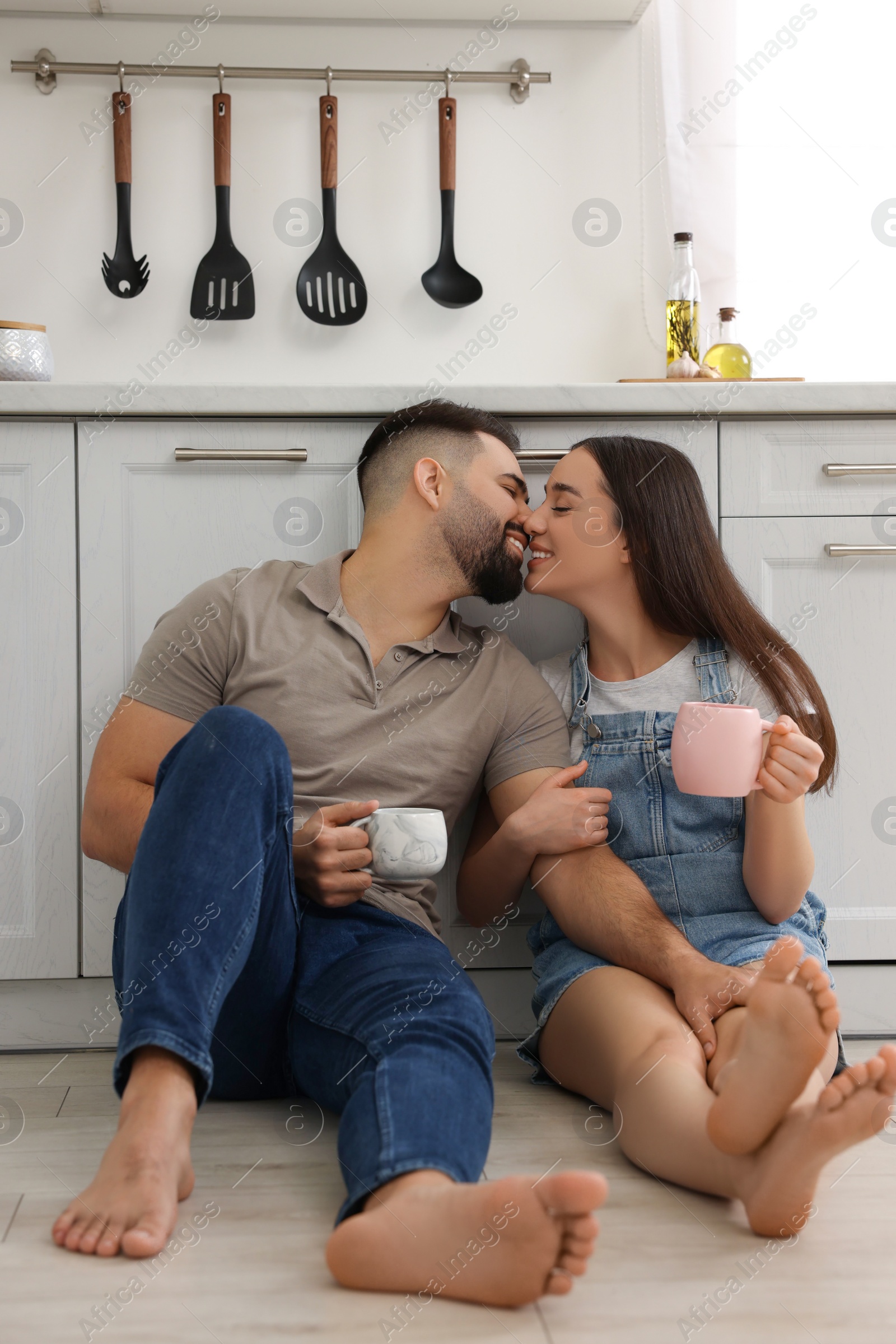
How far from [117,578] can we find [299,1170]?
0.81 m

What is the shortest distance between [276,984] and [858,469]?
1.04 metres

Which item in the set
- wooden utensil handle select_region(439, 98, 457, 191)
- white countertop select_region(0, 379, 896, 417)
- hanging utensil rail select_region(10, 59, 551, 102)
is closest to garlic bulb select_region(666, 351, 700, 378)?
white countertop select_region(0, 379, 896, 417)

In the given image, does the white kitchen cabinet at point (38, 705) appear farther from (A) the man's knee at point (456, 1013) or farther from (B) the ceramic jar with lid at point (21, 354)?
(A) the man's knee at point (456, 1013)

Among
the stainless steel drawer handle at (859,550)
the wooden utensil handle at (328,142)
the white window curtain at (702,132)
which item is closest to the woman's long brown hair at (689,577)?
the stainless steel drawer handle at (859,550)

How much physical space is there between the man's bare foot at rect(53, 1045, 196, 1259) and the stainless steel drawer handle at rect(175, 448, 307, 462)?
848mm

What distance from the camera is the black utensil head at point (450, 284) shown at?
81.8 inches

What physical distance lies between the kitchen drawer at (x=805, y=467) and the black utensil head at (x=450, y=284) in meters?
0.74

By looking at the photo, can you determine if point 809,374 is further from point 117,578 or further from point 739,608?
point 117,578

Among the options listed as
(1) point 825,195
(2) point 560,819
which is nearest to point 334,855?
(2) point 560,819

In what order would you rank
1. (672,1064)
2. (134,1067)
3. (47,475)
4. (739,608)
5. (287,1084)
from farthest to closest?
(47,475)
(739,608)
(287,1084)
(672,1064)
(134,1067)

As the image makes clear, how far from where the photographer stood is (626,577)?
141 cm

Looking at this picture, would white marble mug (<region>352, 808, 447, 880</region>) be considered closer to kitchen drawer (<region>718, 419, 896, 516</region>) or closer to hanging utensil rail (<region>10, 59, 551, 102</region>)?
kitchen drawer (<region>718, 419, 896, 516</region>)

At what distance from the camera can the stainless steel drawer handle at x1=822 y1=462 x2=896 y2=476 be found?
154 cm

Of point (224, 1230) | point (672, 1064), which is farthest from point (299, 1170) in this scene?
point (672, 1064)
